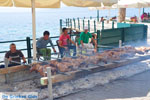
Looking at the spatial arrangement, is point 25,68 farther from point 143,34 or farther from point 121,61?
point 143,34

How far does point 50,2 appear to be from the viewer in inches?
263

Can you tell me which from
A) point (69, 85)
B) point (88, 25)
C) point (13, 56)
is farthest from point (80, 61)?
point (88, 25)

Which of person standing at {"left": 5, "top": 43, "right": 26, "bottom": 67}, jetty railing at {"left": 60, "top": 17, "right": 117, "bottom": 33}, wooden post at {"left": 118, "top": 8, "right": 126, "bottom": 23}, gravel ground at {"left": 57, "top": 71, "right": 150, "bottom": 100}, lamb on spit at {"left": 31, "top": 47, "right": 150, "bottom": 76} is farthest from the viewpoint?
wooden post at {"left": 118, "top": 8, "right": 126, "bottom": 23}

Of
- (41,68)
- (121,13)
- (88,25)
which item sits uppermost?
(121,13)

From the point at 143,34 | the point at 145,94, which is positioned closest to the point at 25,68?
the point at 145,94

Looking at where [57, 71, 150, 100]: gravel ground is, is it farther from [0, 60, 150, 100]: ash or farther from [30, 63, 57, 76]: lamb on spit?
[30, 63, 57, 76]: lamb on spit

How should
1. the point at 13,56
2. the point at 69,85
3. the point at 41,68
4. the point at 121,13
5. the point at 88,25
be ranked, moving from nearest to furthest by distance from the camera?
the point at 41,68, the point at 69,85, the point at 13,56, the point at 88,25, the point at 121,13

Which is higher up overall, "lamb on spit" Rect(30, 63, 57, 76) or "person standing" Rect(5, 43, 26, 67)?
"person standing" Rect(5, 43, 26, 67)

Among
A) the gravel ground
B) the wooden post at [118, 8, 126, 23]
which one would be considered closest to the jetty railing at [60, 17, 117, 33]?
the wooden post at [118, 8, 126, 23]

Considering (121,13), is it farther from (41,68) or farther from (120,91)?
(41,68)

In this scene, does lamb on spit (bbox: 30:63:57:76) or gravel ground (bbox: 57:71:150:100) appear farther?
lamb on spit (bbox: 30:63:57:76)

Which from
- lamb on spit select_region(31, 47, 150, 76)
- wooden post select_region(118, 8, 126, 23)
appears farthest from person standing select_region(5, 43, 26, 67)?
wooden post select_region(118, 8, 126, 23)

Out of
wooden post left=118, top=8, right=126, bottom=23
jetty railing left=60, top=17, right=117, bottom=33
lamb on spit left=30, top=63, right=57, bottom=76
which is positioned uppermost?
wooden post left=118, top=8, right=126, bottom=23

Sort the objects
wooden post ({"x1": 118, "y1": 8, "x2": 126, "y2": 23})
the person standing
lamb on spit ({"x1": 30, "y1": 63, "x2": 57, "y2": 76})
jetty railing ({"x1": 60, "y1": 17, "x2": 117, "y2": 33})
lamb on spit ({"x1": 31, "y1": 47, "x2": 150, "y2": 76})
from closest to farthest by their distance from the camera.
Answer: lamb on spit ({"x1": 30, "y1": 63, "x2": 57, "y2": 76}), lamb on spit ({"x1": 31, "y1": 47, "x2": 150, "y2": 76}), the person standing, jetty railing ({"x1": 60, "y1": 17, "x2": 117, "y2": 33}), wooden post ({"x1": 118, "y1": 8, "x2": 126, "y2": 23})
